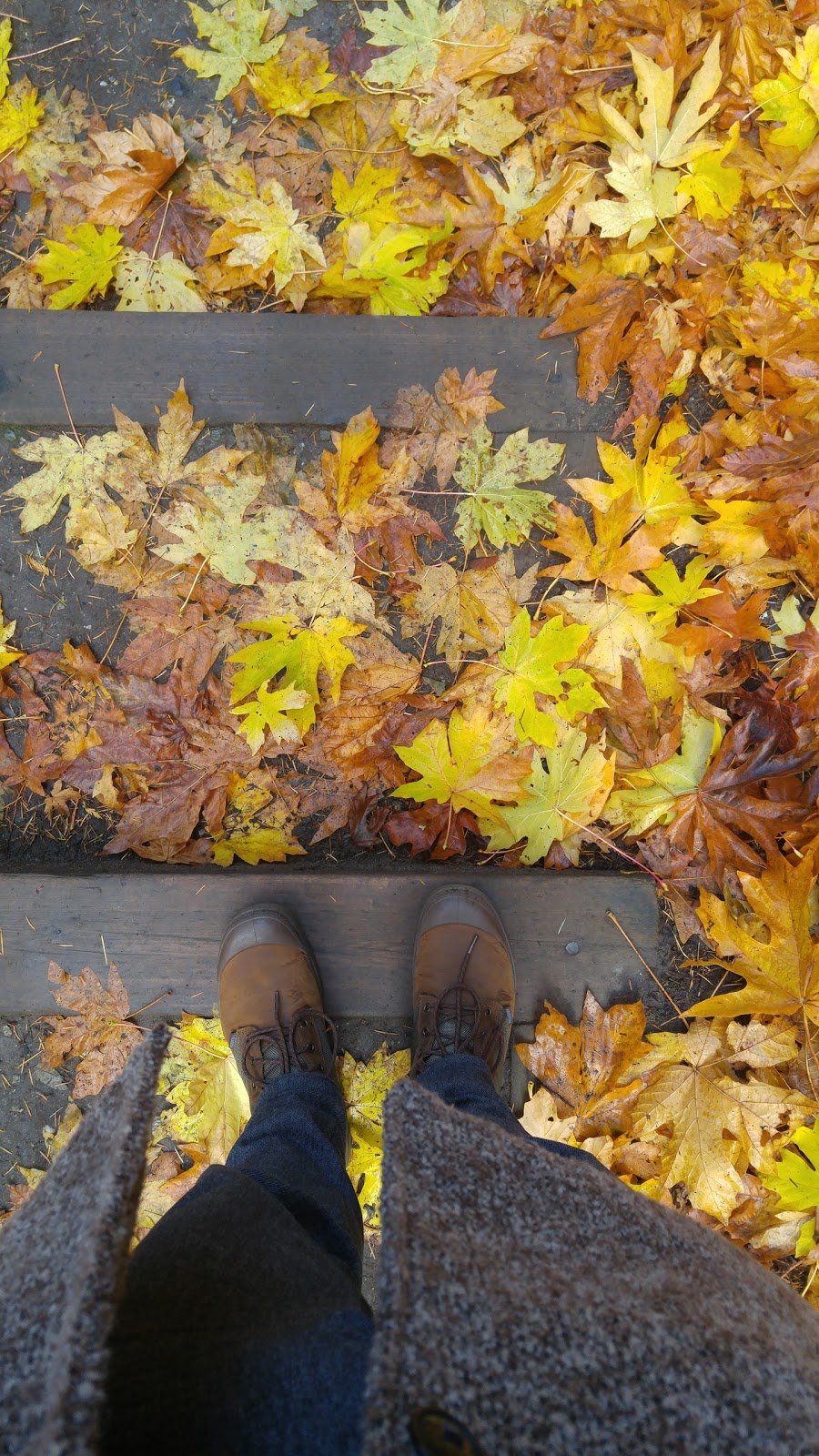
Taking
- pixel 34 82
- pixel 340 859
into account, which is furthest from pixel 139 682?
pixel 34 82

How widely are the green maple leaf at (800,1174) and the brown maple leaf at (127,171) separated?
2.59m

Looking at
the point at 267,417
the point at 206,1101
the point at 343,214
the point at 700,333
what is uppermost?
the point at 343,214

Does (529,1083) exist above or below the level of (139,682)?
below

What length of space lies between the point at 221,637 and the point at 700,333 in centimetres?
130

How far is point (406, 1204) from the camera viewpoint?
2.68 ft

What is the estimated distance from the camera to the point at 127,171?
1.71m

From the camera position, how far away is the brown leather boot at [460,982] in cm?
164

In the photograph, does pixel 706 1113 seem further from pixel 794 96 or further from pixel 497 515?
pixel 794 96

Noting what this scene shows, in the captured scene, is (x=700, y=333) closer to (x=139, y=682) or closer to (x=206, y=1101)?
(x=139, y=682)

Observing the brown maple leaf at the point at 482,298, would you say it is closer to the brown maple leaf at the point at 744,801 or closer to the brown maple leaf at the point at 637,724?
the brown maple leaf at the point at 637,724

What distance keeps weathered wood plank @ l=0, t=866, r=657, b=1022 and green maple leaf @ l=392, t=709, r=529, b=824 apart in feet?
0.67

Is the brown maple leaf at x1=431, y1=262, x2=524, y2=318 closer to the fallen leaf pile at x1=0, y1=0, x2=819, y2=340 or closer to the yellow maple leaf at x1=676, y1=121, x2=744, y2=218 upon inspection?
the fallen leaf pile at x1=0, y1=0, x2=819, y2=340

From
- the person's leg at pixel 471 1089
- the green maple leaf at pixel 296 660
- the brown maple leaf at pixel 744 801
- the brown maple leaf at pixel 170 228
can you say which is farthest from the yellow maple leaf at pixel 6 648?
the brown maple leaf at pixel 744 801

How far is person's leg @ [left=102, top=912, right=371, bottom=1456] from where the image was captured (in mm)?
738
